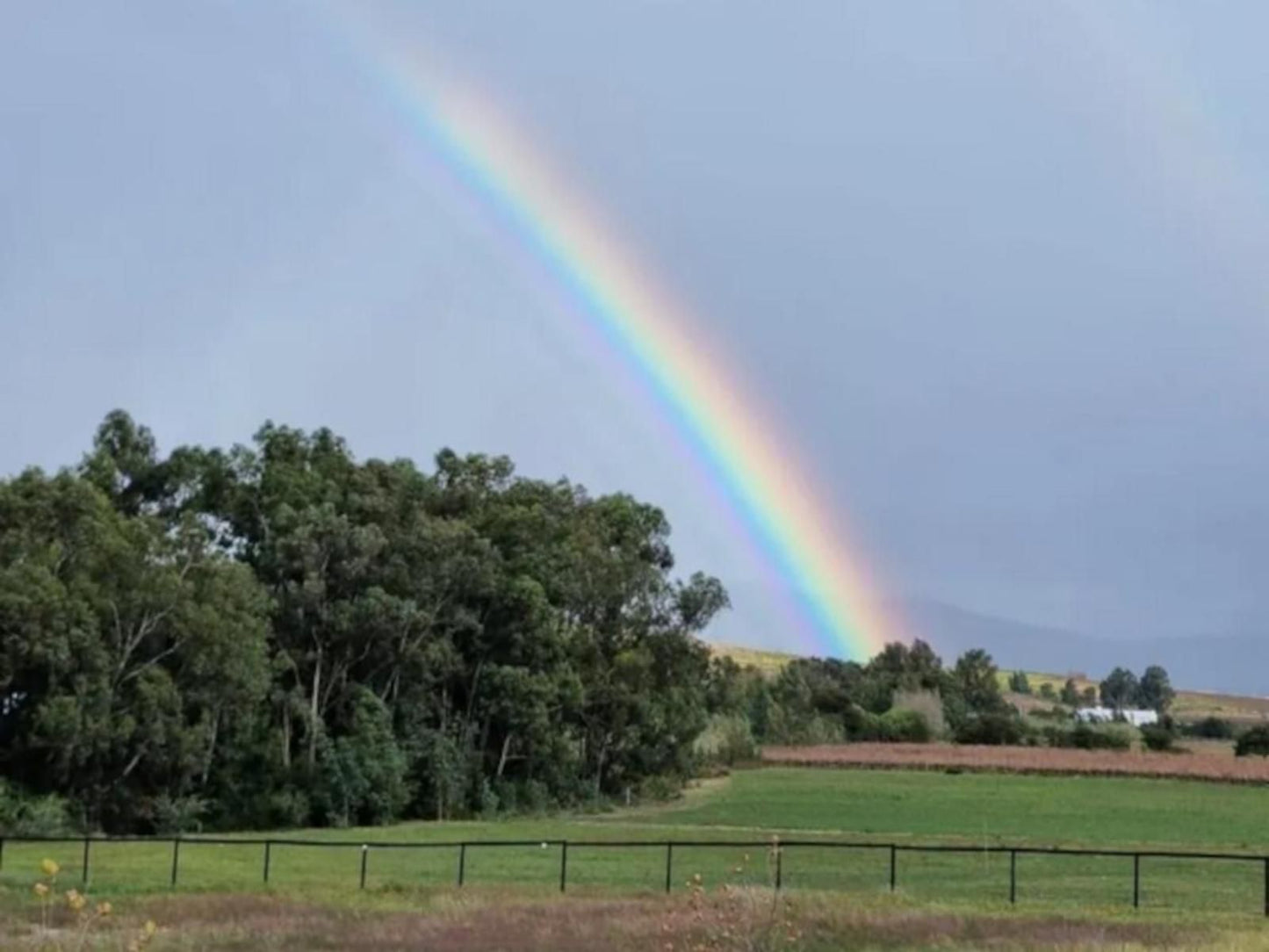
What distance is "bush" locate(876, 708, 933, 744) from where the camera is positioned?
148375 mm

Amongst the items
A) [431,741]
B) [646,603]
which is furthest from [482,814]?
[646,603]

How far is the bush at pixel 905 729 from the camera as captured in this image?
5842 inches

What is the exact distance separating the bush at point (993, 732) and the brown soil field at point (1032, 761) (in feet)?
40.7

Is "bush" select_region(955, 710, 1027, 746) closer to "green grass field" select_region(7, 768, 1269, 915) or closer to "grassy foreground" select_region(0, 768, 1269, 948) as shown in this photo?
"green grass field" select_region(7, 768, 1269, 915)

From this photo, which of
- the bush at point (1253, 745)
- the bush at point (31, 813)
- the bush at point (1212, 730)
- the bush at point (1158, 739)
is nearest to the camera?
the bush at point (31, 813)

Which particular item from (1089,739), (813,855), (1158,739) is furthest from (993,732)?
(813,855)

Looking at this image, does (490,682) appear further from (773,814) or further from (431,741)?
(773,814)

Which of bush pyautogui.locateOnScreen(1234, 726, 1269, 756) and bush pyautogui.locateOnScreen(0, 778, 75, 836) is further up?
bush pyautogui.locateOnScreen(1234, 726, 1269, 756)

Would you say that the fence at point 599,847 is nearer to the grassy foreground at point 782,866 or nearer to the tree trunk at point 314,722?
the grassy foreground at point 782,866

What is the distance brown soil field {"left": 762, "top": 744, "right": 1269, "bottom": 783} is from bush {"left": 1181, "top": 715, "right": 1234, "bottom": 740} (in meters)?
50.6

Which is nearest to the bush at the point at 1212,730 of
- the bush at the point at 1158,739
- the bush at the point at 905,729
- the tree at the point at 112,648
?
the bush at the point at 1158,739

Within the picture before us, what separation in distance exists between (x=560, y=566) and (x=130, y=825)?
26.7m

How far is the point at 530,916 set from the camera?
24125 mm

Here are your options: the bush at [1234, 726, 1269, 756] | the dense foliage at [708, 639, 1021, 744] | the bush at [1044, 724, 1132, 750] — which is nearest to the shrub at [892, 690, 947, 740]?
the dense foliage at [708, 639, 1021, 744]
